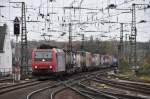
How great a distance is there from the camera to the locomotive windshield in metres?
43.0

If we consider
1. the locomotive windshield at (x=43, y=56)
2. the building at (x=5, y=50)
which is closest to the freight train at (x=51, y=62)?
the locomotive windshield at (x=43, y=56)

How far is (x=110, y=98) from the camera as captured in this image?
22328 millimetres

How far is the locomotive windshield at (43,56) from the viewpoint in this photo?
1693 inches

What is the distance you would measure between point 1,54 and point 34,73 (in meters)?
32.1

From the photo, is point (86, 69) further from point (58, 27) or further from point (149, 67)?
point (149, 67)

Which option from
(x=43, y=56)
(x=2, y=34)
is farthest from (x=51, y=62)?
(x=2, y=34)

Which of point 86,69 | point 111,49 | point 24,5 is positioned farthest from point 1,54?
point 111,49

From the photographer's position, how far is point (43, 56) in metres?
43.1

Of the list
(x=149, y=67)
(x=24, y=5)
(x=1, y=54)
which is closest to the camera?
(x=24, y=5)

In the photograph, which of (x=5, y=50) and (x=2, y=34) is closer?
(x=5, y=50)

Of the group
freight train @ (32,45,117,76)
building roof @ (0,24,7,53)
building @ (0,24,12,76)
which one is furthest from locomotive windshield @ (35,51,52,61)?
building roof @ (0,24,7,53)

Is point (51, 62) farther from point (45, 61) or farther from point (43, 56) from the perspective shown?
point (43, 56)

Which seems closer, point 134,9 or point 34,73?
point 34,73

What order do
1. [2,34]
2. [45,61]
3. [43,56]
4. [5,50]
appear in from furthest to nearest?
[2,34], [5,50], [43,56], [45,61]
